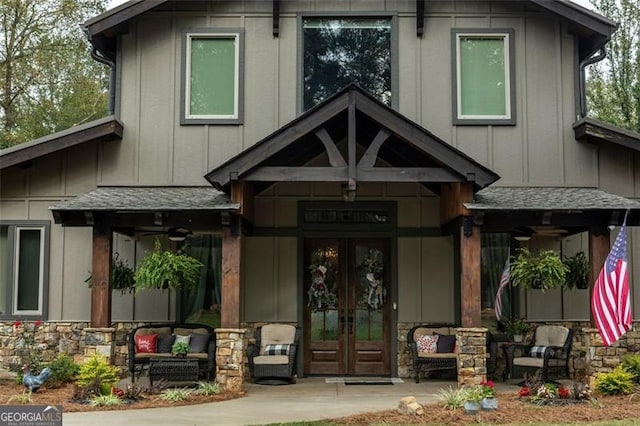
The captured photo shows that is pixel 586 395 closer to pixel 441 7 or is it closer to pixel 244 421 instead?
pixel 244 421

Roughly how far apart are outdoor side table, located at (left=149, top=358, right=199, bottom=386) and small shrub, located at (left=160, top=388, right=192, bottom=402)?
2.08 feet

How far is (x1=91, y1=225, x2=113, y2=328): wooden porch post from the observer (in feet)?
34.2

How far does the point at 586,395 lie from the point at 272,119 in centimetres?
632

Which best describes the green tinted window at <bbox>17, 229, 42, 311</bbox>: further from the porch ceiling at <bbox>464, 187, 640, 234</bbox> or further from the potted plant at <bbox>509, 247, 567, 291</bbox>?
the potted plant at <bbox>509, 247, 567, 291</bbox>

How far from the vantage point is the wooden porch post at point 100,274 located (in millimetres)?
10422

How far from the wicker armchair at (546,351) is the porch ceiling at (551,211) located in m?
1.65

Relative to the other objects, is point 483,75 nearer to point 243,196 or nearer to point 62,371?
point 243,196

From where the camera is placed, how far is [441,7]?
12.2 meters

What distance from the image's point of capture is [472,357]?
10.1 m

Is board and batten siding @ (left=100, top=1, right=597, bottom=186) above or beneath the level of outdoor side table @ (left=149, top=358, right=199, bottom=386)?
above

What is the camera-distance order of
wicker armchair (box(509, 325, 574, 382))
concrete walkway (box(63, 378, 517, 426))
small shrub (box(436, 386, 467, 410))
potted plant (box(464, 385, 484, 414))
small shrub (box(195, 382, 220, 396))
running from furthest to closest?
wicker armchair (box(509, 325, 574, 382))
small shrub (box(195, 382, 220, 396))
small shrub (box(436, 386, 467, 410))
potted plant (box(464, 385, 484, 414))
concrete walkway (box(63, 378, 517, 426))

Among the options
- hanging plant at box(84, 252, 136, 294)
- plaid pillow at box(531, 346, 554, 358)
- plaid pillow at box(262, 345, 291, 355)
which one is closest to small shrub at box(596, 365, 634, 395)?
plaid pillow at box(531, 346, 554, 358)

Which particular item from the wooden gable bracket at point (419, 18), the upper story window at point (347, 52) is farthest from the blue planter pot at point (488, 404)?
the wooden gable bracket at point (419, 18)

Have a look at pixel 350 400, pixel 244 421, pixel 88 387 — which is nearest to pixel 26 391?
pixel 88 387
